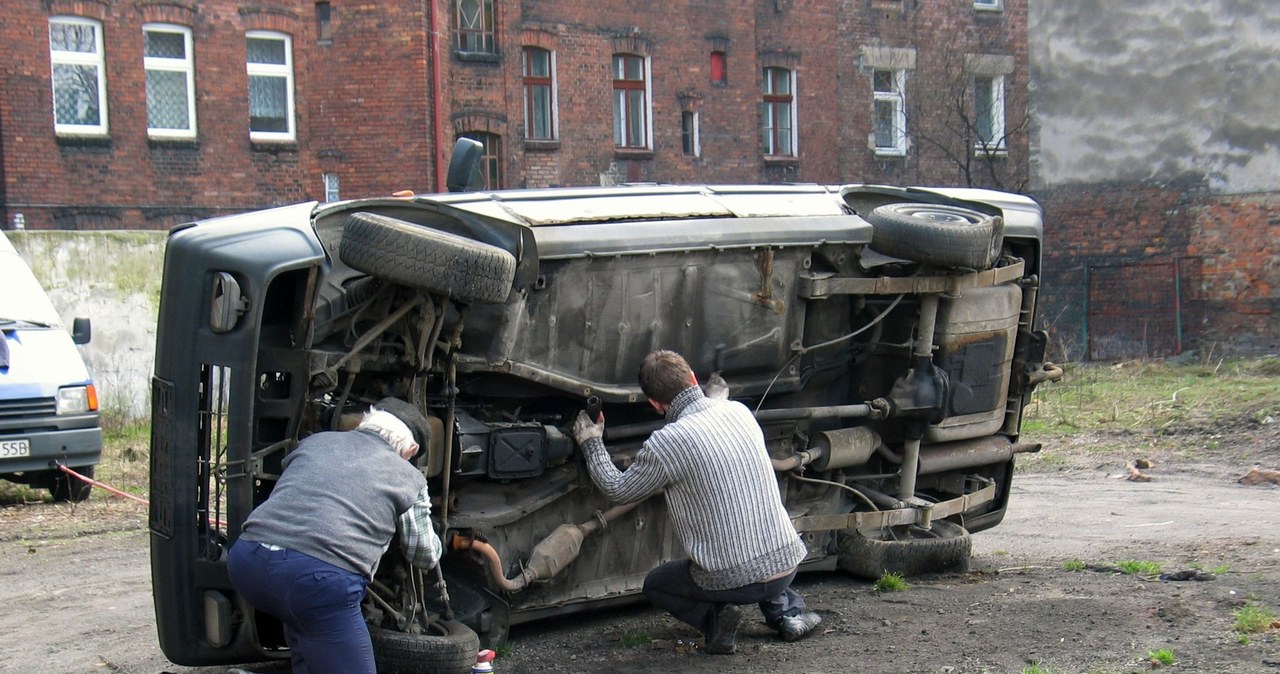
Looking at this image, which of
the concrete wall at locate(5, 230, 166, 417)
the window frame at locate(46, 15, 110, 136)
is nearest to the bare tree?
the window frame at locate(46, 15, 110, 136)

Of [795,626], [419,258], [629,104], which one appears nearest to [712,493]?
[795,626]

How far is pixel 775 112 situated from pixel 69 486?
19459mm

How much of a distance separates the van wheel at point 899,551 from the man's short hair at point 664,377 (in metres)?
1.80

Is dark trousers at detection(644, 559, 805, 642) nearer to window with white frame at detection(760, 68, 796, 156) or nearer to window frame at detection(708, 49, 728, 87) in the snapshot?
window frame at detection(708, 49, 728, 87)

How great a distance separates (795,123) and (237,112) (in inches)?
440

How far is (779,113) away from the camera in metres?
28.4

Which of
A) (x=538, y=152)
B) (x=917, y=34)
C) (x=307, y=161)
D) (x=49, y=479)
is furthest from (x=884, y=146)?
(x=49, y=479)

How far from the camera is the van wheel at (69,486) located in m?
11.1

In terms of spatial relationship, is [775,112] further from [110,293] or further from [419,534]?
[419,534]

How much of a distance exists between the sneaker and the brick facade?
15.6 m

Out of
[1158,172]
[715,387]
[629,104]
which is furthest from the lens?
[629,104]

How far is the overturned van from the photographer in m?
5.48

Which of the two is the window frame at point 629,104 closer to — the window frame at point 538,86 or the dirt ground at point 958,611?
the window frame at point 538,86

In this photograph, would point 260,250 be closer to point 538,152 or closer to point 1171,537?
point 1171,537
